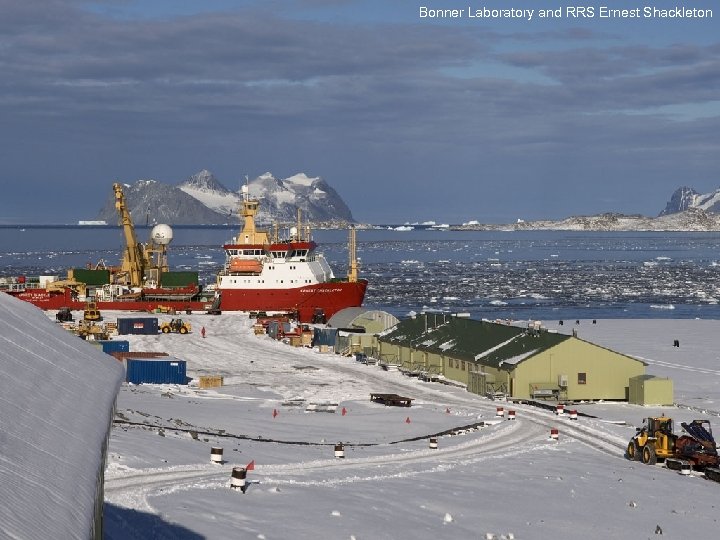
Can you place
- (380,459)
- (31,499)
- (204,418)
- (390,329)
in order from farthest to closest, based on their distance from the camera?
(390,329) < (204,418) < (380,459) < (31,499)

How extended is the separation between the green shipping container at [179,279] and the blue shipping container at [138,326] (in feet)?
89.2

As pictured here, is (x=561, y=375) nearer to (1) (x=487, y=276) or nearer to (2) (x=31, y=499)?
(2) (x=31, y=499)

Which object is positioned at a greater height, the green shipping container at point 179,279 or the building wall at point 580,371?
the green shipping container at point 179,279

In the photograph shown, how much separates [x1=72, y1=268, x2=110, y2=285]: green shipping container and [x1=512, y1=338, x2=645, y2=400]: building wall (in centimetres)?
5828

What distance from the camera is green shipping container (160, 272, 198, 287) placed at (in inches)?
3853

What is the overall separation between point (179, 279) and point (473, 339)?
49.9m

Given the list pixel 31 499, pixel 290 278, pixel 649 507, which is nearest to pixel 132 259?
pixel 290 278

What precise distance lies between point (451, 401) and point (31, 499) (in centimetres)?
3623

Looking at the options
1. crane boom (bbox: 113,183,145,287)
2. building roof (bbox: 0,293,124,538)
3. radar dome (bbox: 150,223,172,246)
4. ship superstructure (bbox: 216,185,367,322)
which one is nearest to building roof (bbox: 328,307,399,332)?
ship superstructure (bbox: 216,185,367,322)

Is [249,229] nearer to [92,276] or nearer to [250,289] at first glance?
[250,289]

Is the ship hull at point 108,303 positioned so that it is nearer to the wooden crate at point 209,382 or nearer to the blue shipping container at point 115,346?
the blue shipping container at point 115,346

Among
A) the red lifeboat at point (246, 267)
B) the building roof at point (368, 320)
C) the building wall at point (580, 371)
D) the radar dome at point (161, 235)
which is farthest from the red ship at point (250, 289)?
the building wall at point (580, 371)

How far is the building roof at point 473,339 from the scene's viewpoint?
156 ft

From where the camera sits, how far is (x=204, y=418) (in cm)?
3741
